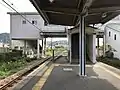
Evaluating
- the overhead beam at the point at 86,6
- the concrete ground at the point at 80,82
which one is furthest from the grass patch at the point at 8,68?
the overhead beam at the point at 86,6

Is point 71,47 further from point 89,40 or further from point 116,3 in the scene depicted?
point 116,3

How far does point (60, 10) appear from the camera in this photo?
18.7 metres

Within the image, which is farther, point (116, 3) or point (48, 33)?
point (48, 33)

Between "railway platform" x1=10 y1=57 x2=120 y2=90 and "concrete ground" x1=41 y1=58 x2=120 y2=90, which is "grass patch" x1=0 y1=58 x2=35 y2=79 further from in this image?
"concrete ground" x1=41 y1=58 x2=120 y2=90

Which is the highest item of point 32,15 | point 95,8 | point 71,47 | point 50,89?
point 32,15

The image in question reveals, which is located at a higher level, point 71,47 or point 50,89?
point 71,47

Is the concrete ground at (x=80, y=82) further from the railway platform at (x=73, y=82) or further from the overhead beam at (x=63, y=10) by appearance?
the overhead beam at (x=63, y=10)

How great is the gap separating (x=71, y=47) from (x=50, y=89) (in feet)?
57.9

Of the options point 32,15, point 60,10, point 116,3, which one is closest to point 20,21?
point 32,15

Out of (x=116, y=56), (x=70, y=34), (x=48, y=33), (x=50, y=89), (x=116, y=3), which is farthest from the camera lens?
(x=48, y=33)

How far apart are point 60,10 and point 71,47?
1076 cm

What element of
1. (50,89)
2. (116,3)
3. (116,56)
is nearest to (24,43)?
(116,56)

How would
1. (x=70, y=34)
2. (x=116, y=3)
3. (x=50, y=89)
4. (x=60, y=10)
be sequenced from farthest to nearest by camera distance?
(x=70, y=34)
(x=60, y=10)
(x=116, y=3)
(x=50, y=89)

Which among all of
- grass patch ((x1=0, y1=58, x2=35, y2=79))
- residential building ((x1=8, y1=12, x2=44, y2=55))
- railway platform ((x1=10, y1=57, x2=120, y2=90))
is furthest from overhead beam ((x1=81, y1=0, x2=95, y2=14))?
residential building ((x1=8, y1=12, x2=44, y2=55))
